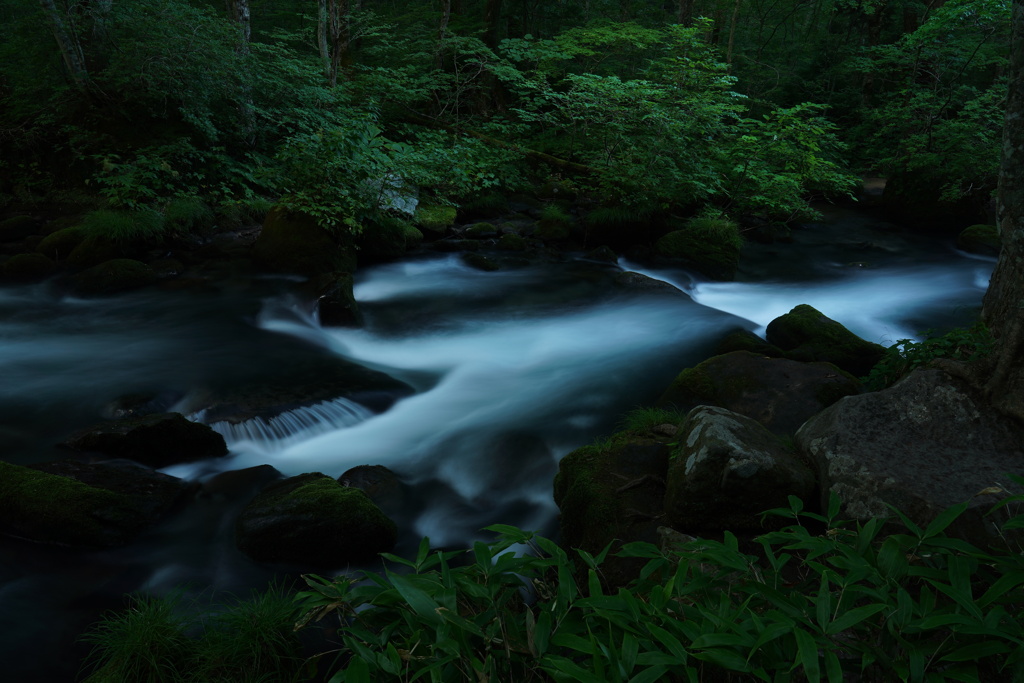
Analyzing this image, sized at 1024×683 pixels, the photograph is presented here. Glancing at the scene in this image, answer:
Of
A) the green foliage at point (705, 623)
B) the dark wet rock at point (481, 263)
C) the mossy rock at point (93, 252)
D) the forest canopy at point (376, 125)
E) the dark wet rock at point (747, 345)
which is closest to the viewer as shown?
the green foliage at point (705, 623)

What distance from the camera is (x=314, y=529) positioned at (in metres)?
3.91

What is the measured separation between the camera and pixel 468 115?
1528cm

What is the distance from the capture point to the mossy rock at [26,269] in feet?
28.1

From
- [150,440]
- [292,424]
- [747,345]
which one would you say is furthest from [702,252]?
[150,440]

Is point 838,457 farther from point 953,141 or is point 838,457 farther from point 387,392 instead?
point 953,141

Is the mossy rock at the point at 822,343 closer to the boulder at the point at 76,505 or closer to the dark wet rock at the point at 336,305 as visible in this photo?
the dark wet rock at the point at 336,305

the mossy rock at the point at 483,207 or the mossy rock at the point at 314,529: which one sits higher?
the mossy rock at the point at 483,207

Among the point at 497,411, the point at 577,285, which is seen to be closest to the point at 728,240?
the point at 577,285

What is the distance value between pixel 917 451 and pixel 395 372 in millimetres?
5301

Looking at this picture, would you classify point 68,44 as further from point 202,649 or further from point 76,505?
point 202,649

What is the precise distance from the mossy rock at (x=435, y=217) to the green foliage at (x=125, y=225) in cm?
437

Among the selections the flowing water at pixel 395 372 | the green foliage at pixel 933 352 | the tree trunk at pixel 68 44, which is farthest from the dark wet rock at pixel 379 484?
the tree trunk at pixel 68 44

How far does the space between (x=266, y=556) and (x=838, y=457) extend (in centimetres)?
350

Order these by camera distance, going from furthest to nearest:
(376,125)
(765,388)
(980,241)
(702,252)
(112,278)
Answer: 1. (980,241)
2. (702,252)
3. (376,125)
4. (112,278)
5. (765,388)
